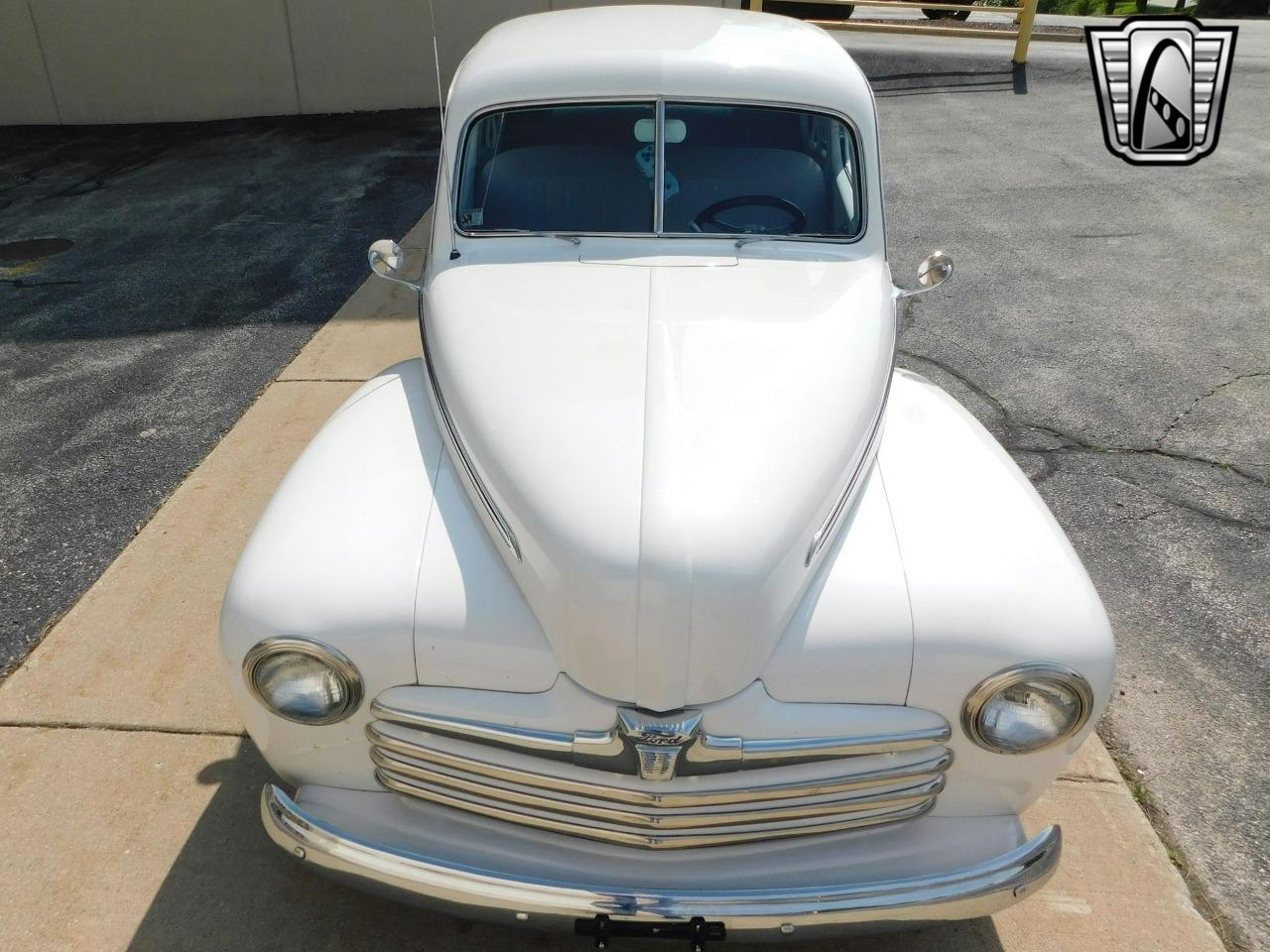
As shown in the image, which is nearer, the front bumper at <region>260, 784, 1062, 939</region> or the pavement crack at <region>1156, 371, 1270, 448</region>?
the front bumper at <region>260, 784, 1062, 939</region>

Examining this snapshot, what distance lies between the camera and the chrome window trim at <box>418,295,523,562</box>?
2169 mm

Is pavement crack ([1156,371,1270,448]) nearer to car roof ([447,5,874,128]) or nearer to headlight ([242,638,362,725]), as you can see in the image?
car roof ([447,5,874,128])

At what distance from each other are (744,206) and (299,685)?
2.08m

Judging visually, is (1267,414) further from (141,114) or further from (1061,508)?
(141,114)

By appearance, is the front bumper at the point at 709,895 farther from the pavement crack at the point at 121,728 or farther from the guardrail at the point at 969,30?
the guardrail at the point at 969,30

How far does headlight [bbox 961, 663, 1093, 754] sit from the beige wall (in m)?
10.5

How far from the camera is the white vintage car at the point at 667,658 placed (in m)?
1.98

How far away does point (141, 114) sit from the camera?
11.3 metres

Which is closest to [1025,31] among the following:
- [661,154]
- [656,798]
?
[661,154]

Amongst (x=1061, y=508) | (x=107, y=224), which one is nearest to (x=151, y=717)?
(x=1061, y=508)

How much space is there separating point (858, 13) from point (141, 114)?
1256 cm

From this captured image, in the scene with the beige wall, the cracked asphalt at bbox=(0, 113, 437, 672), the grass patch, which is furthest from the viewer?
the grass patch

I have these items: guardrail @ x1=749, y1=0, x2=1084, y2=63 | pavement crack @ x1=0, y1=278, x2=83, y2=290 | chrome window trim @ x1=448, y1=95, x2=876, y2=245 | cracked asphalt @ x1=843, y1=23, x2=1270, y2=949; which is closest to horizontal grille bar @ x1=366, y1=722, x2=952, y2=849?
cracked asphalt @ x1=843, y1=23, x2=1270, y2=949

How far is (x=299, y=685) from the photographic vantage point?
209 centimetres
